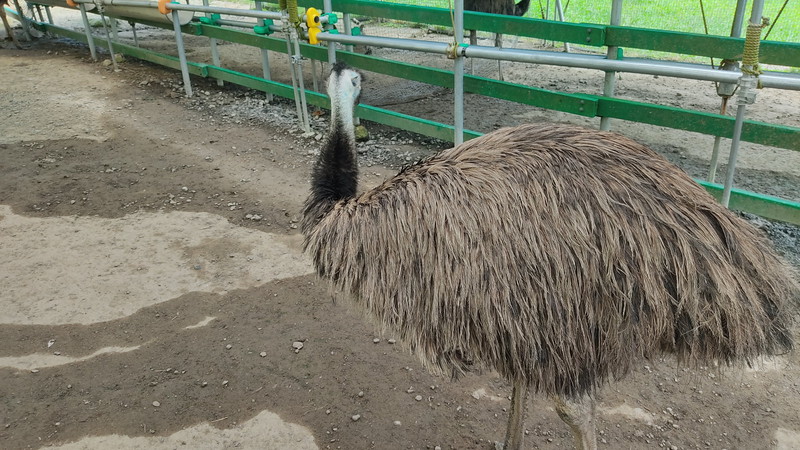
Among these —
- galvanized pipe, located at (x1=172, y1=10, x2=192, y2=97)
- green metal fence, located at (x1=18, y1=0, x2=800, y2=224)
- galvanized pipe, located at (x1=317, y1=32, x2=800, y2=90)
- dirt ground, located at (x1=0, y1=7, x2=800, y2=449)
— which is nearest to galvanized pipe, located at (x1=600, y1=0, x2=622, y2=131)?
green metal fence, located at (x1=18, y1=0, x2=800, y2=224)

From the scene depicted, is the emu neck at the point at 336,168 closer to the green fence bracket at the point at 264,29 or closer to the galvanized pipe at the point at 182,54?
the green fence bracket at the point at 264,29

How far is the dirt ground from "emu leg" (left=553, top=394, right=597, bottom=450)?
387mm

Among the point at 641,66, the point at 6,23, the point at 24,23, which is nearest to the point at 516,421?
the point at 641,66

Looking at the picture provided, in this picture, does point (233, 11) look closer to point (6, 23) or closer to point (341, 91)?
point (341, 91)

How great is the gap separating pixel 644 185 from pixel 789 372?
5.19 feet

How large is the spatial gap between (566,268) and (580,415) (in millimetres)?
555

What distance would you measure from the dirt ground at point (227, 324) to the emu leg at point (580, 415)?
39 cm

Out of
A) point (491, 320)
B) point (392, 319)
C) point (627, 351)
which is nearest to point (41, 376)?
point (392, 319)

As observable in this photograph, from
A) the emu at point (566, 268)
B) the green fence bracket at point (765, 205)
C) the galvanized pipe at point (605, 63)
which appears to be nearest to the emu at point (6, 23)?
the galvanized pipe at point (605, 63)

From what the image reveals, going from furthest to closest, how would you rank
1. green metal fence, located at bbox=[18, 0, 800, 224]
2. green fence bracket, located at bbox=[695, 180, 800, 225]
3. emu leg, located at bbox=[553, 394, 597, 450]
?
1. green metal fence, located at bbox=[18, 0, 800, 224]
2. green fence bracket, located at bbox=[695, 180, 800, 225]
3. emu leg, located at bbox=[553, 394, 597, 450]

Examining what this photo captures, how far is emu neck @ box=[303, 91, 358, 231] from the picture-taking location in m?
2.23

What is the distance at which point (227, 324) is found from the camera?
10.6ft

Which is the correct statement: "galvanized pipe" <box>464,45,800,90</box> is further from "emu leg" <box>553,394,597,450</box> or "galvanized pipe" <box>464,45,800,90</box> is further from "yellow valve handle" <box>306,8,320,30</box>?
"yellow valve handle" <box>306,8,320,30</box>

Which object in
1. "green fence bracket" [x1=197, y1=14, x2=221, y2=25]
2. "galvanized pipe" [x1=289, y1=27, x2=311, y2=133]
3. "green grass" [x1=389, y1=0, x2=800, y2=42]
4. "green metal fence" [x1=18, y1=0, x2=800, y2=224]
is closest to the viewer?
"green metal fence" [x1=18, y1=0, x2=800, y2=224]
